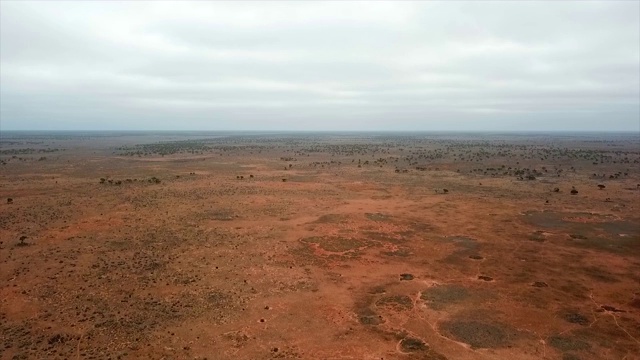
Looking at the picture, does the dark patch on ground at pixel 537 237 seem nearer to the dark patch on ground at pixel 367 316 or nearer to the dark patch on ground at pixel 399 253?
the dark patch on ground at pixel 399 253

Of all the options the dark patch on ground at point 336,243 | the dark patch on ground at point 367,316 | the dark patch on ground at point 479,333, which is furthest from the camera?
the dark patch on ground at point 336,243

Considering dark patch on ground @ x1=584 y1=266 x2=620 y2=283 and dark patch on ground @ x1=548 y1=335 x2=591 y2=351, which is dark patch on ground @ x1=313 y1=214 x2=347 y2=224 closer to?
dark patch on ground @ x1=584 y1=266 x2=620 y2=283

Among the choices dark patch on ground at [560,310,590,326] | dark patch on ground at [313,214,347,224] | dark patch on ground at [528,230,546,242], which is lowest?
dark patch on ground at [560,310,590,326]

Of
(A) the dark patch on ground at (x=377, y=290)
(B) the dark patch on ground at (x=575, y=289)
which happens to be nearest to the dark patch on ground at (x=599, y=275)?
(B) the dark patch on ground at (x=575, y=289)

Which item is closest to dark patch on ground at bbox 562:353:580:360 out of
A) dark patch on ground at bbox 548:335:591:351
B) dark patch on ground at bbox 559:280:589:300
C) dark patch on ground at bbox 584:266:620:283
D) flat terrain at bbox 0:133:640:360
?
flat terrain at bbox 0:133:640:360

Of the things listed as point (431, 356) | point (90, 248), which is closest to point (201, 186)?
point (90, 248)

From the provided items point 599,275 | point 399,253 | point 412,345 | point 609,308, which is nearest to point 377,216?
point 399,253

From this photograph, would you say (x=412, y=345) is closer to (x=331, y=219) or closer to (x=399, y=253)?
(x=399, y=253)

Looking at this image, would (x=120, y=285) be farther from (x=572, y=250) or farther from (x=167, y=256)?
(x=572, y=250)
